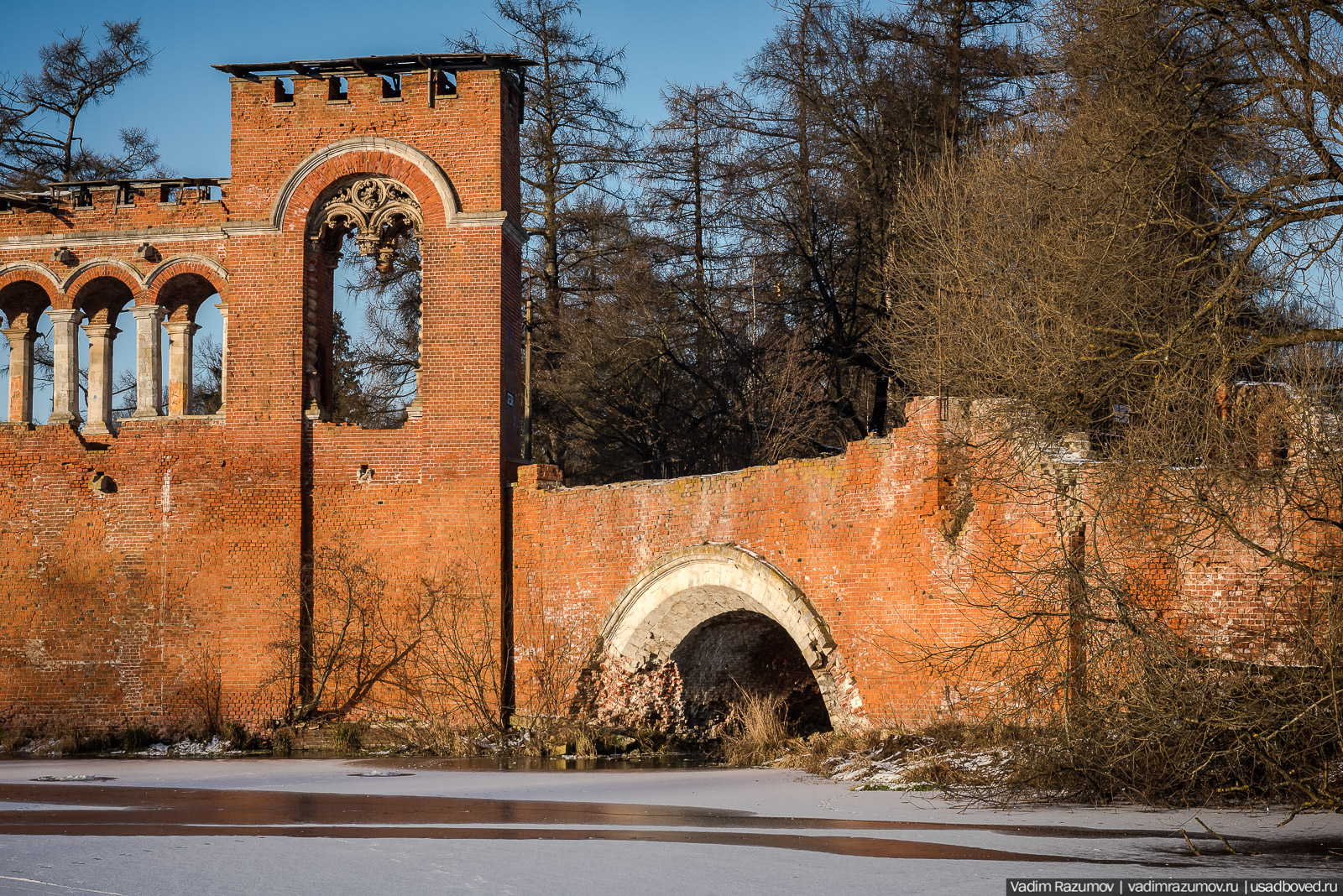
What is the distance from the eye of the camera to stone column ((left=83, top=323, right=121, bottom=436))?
17.8 meters

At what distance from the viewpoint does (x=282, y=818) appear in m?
9.47

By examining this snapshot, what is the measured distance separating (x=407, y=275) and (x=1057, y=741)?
18.4 metres

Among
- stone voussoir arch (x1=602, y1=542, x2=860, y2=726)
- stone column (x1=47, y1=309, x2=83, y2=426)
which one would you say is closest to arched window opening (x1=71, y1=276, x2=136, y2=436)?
stone column (x1=47, y1=309, x2=83, y2=426)

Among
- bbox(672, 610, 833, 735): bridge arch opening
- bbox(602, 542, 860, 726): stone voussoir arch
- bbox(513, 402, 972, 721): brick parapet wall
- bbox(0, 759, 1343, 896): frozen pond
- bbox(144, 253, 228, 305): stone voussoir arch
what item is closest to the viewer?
bbox(0, 759, 1343, 896): frozen pond

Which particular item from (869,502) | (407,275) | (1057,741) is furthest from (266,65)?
(1057,741)

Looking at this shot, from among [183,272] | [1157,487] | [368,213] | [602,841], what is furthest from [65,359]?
[1157,487]

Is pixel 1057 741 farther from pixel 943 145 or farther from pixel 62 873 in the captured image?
pixel 943 145

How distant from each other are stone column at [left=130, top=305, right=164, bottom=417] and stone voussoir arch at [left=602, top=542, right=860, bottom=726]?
7.51 metres

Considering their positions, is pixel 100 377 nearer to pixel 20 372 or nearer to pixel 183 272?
pixel 20 372

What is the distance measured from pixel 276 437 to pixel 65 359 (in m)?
3.67

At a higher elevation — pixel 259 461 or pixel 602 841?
pixel 259 461

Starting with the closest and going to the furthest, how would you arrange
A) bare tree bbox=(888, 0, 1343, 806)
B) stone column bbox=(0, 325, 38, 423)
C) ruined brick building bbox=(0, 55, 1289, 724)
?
bare tree bbox=(888, 0, 1343, 806) → ruined brick building bbox=(0, 55, 1289, 724) → stone column bbox=(0, 325, 38, 423)

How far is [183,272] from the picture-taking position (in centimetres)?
1784

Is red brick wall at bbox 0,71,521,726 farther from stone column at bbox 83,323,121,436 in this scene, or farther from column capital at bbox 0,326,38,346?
column capital at bbox 0,326,38,346
